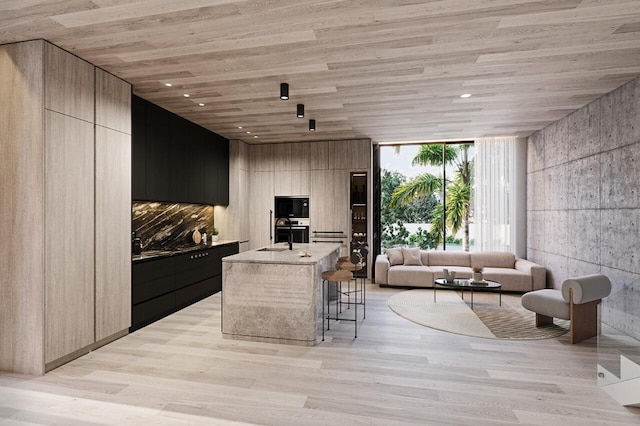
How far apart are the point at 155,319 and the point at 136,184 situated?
67.8 inches

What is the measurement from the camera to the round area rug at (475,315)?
Result: 4035 mm

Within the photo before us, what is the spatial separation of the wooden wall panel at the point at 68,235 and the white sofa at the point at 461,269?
462cm

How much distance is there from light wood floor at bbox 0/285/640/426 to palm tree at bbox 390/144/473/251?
3917mm

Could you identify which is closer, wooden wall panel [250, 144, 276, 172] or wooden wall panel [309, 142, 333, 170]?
wooden wall panel [309, 142, 333, 170]

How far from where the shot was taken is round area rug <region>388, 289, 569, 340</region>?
13.2 ft

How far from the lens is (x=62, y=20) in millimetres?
2617

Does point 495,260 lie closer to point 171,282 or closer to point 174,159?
point 171,282

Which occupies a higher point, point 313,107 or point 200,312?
point 313,107

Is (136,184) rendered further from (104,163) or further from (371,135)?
(371,135)

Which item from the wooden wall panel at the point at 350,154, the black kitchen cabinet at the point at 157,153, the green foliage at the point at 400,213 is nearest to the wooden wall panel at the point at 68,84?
Answer: the black kitchen cabinet at the point at 157,153

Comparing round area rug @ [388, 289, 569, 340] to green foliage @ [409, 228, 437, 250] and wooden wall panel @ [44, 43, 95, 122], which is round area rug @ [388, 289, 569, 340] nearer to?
green foliage @ [409, 228, 437, 250]

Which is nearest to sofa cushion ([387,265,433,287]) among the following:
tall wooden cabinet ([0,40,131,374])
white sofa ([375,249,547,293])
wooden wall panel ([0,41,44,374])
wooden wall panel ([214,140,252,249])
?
white sofa ([375,249,547,293])

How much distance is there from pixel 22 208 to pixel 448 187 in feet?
22.9

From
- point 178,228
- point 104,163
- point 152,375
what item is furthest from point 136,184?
point 152,375
